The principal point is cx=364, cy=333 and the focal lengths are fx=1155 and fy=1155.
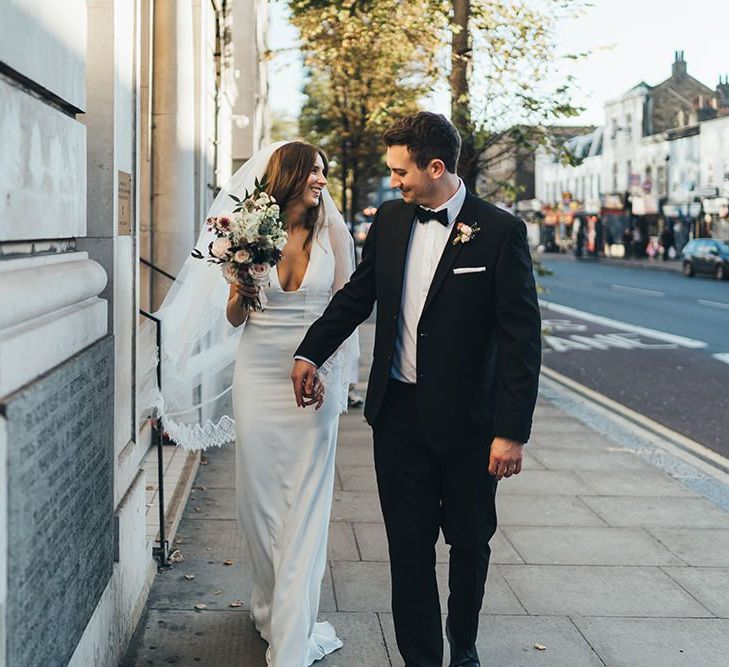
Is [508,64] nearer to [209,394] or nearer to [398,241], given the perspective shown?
[209,394]

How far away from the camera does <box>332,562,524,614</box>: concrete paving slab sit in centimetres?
557

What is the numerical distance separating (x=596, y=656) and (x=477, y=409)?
1332 millimetres

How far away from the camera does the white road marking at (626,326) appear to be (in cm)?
2043

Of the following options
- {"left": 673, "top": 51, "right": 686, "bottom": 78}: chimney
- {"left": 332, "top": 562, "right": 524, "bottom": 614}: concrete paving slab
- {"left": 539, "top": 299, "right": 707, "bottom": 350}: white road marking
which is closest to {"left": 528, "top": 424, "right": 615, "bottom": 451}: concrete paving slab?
{"left": 332, "top": 562, "right": 524, "bottom": 614}: concrete paving slab

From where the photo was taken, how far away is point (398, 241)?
4445 mm

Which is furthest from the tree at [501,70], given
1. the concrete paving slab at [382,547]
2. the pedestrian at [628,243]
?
the pedestrian at [628,243]

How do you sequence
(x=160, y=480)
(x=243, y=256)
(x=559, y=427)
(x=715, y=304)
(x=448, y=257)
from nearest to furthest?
(x=448, y=257) → (x=243, y=256) → (x=160, y=480) → (x=559, y=427) → (x=715, y=304)

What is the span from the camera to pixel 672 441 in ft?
35.0

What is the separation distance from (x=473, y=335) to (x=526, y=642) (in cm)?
157

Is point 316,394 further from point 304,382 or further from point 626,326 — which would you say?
point 626,326

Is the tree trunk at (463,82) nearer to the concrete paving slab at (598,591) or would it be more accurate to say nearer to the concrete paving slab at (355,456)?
the concrete paving slab at (355,456)

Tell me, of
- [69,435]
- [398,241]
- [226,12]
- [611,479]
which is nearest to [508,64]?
[226,12]

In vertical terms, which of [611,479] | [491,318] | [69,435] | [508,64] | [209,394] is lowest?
[611,479]

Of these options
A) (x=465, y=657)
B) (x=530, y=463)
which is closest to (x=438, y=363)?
(x=465, y=657)
